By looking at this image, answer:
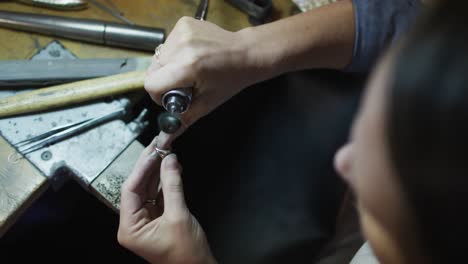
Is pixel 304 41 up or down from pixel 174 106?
up

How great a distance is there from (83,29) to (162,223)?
46 centimetres

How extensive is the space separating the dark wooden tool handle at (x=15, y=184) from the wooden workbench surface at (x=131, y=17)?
23 cm

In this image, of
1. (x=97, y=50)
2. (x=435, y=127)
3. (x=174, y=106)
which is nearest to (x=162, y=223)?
(x=174, y=106)

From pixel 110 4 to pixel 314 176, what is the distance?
810 millimetres

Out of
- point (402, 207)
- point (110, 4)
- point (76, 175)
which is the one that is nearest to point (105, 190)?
point (76, 175)

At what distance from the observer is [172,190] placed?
2.45 feet

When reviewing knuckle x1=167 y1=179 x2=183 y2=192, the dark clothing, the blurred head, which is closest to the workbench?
knuckle x1=167 y1=179 x2=183 y2=192

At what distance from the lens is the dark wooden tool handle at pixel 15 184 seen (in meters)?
0.73

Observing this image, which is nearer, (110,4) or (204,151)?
(110,4)

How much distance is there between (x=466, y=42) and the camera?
318 millimetres

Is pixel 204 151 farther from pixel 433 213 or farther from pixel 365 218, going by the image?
pixel 433 213

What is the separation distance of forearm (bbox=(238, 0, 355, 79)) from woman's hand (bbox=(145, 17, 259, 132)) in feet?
0.10

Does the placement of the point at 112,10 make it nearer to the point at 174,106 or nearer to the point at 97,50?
the point at 97,50

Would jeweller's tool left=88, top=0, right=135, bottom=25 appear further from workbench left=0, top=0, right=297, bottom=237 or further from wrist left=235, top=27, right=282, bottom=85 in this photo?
wrist left=235, top=27, right=282, bottom=85
